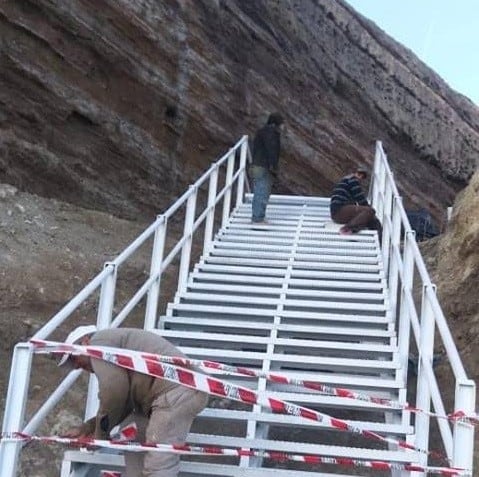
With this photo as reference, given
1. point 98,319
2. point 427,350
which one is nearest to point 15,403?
point 98,319

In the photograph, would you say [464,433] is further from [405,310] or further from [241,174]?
[241,174]

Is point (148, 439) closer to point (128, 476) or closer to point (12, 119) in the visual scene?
point (128, 476)

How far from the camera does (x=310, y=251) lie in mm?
8398

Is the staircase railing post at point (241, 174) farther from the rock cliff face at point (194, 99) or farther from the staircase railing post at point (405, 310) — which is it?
the staircase railing post at point (405, 310)

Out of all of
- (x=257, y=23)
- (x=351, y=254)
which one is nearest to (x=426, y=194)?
(x=257, y=23)

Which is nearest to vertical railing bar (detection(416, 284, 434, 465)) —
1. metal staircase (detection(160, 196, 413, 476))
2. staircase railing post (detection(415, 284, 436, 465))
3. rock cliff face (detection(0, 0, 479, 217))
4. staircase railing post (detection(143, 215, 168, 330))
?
staircase railing post (detection(415, 284, 436, 465))

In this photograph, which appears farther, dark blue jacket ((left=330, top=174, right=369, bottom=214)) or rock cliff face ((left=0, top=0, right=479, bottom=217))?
rock cliff face ((left=0, top=0, right=479, bottom=217))

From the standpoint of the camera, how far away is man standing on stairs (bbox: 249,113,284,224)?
30.9ft

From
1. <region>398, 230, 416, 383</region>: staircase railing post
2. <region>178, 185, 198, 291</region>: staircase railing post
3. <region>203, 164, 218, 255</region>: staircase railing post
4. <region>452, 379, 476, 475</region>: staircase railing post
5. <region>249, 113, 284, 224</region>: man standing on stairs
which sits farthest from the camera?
<region>249, 113, 284, 224</region>: man standing on stairs

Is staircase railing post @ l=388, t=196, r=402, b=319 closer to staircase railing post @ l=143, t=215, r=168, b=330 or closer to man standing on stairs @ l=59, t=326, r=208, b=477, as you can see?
staircase railing post @ l=143, t=215, r=168, b=330

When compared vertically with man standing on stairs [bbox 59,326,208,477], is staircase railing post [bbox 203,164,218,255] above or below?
above

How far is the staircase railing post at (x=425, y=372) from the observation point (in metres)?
4.33

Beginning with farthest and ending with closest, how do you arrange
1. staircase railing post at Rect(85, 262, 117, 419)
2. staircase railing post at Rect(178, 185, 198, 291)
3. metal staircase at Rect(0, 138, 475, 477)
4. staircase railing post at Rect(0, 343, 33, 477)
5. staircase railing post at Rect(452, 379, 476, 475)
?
staircase railing post at Rect(178, 185, 198, 291)
staircase railing post at Rect(85, 262, 117, 419)
metal staircase at Rect(0, 138, 475, 477)
staircase railing post at Rect(0, 343, 33, 477)
staircase railing post at Rect(452, 379, 476, 475)

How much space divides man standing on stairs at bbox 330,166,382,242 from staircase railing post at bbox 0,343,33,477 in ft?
20.0
